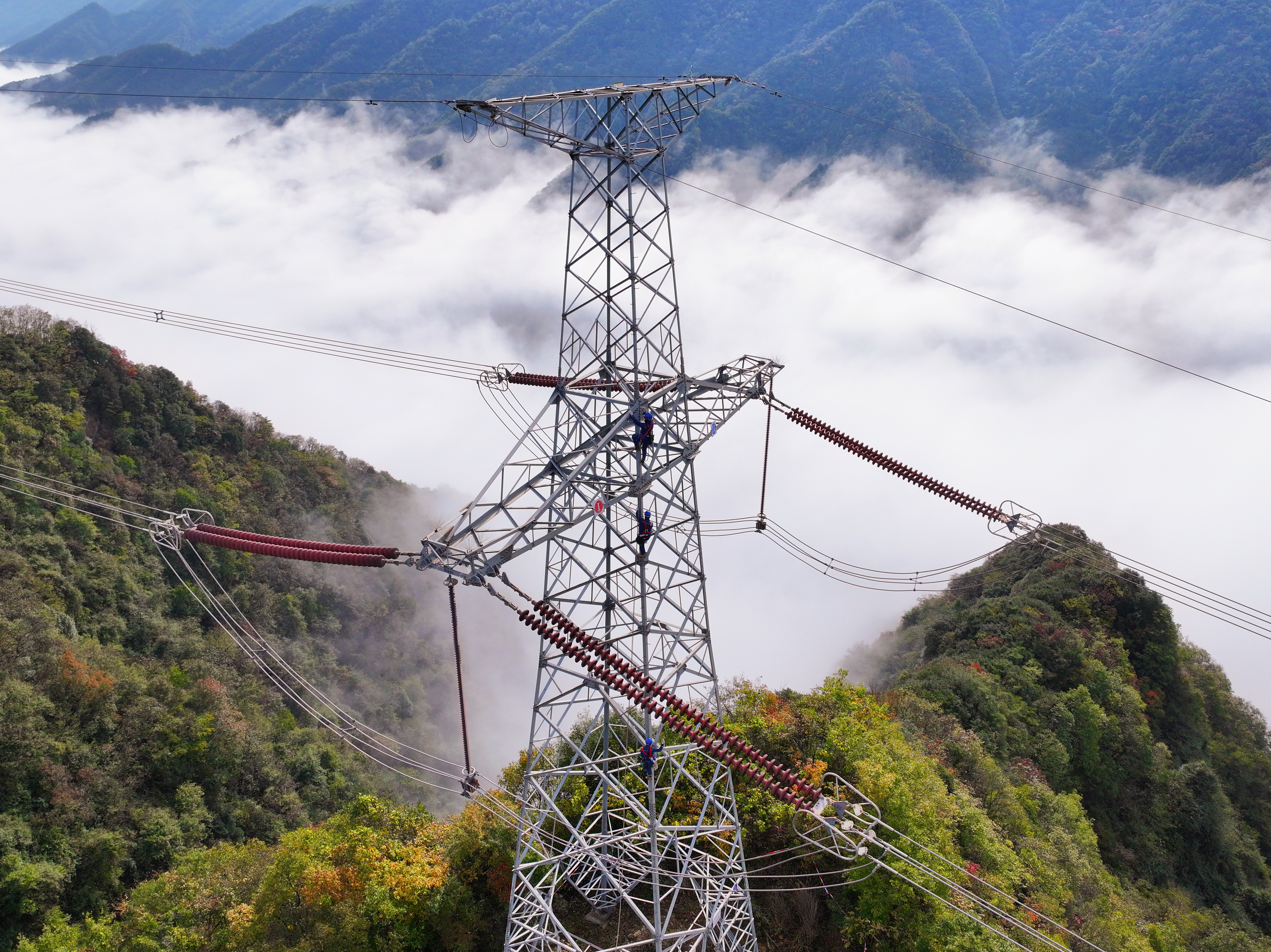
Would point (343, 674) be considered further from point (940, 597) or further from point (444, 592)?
point (940, 597)

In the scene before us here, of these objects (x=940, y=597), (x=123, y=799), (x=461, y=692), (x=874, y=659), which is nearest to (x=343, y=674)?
(x=123, y=799)

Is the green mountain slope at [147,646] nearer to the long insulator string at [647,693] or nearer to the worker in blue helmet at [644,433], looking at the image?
the long insulator string at [647,693]

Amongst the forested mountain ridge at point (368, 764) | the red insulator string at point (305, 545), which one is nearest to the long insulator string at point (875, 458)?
the forested mountain ridge at point (368, 764)

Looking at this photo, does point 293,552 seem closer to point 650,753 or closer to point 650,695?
point 650,695

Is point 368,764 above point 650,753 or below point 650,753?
above

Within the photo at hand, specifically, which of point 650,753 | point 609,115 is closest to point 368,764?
point 650,753
